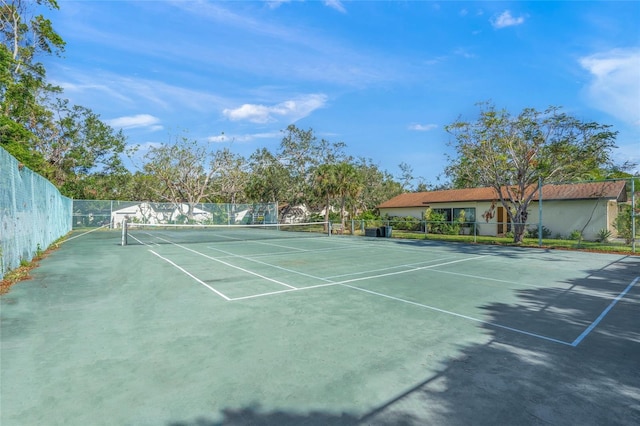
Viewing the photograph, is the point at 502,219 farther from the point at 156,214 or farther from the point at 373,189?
the point at 156,214

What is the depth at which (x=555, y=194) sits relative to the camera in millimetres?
26359

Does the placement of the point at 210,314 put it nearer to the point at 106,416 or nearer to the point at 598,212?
the point at 106,416

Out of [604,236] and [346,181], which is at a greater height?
[346,181]

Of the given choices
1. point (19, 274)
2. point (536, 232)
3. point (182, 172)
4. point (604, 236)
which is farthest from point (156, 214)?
point (604, 236)

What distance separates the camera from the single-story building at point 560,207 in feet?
76.7

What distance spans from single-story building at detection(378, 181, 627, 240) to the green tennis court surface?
1335cm

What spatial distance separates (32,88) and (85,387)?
96.6ft

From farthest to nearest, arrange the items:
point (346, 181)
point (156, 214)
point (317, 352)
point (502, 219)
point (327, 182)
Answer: point (156, 214)
point (327, 182)
point (346, 181)
point (502, 219)
point (317, 352)

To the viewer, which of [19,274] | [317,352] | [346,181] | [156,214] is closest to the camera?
[317,352]

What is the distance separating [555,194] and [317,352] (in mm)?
29009

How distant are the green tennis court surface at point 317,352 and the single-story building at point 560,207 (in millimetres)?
13349

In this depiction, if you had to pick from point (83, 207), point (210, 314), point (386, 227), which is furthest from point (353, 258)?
point (83, 207)

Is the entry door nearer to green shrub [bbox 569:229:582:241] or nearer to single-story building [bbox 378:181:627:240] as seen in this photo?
single-story building [bbox 378:181:627:240]

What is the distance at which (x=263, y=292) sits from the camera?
7969mm
